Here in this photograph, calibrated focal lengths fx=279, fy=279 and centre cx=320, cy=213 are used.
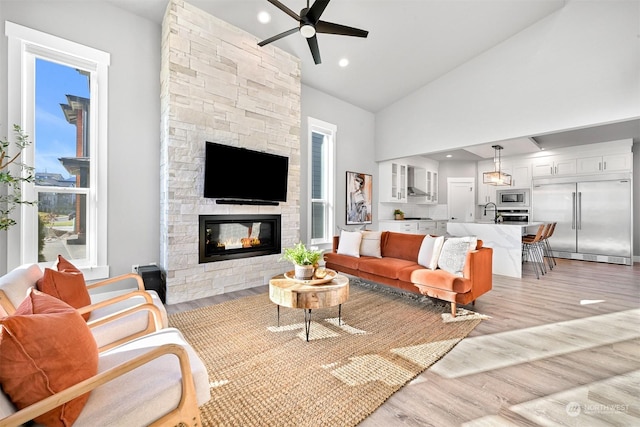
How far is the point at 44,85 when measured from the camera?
3.10 meters

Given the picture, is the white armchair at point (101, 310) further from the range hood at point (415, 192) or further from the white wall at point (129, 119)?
the range hood at point (415, 192)

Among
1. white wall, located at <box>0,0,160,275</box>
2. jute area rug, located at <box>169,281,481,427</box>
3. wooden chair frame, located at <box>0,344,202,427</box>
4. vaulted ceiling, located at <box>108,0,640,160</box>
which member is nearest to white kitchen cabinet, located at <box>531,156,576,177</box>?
vaulted ceiling, located at <box>108,0,640,160</box>

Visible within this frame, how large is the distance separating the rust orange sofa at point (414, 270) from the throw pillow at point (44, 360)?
305 centimetres

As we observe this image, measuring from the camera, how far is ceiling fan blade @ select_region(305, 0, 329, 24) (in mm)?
2577

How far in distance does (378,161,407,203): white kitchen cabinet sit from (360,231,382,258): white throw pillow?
257cm

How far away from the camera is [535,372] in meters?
2.06

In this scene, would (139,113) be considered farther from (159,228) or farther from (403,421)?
(403,421)

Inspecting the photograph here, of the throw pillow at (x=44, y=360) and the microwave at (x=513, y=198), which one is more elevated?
the microwave at (x=513, y=198)

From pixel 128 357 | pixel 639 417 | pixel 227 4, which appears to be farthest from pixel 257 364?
pixel 227 4

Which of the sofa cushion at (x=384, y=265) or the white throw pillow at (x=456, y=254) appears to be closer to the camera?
the white throw pillow at (x=456, y=254)

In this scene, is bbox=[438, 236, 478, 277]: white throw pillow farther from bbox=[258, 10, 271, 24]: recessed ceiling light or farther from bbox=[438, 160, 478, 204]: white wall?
bbox=[438, 160, 478, 204]: white wall

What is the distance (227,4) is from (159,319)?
3864mm

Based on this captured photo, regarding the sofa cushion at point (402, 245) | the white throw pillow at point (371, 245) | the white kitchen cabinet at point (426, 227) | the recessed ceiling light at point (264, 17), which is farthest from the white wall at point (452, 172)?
the recessed ceiling light at point (264, 17)

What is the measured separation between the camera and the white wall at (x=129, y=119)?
330cm
